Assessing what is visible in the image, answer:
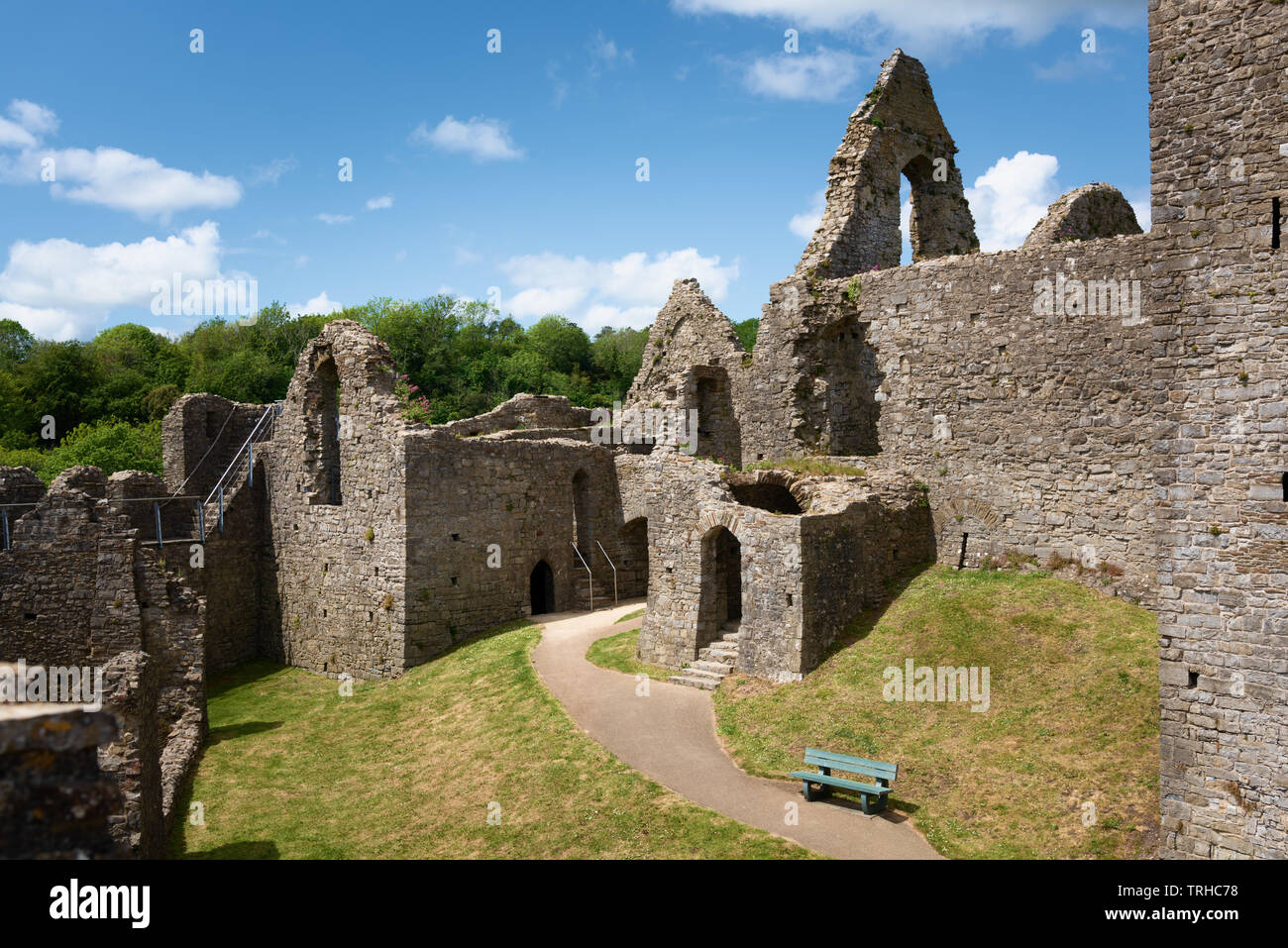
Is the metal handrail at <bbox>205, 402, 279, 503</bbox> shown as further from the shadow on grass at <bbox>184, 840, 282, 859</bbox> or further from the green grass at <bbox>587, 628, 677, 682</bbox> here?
the shadow on grass at <bbox>184, 840, 282, 859</bbox>

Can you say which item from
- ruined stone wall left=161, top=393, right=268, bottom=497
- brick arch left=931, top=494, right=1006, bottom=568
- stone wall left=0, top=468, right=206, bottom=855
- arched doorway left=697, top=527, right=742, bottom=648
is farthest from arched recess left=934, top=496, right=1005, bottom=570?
ruined stone wall left=161, top=393, right=268, bottom=497

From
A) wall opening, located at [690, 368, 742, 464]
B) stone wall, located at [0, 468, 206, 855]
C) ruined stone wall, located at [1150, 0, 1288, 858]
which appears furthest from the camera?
wall opening, located at [690, 368, 742, 464]

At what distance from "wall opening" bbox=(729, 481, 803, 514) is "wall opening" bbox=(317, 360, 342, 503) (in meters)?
11.7

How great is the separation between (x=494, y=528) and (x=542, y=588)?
3192mm

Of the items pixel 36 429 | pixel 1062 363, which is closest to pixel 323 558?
pixel 1062 363

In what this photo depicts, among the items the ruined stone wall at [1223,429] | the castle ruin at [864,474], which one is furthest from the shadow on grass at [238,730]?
the ruined stone wall at [1223,429]

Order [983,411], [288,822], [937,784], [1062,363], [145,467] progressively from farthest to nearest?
[145,467], [983,411], [1062,363], [288,822], [937,784]

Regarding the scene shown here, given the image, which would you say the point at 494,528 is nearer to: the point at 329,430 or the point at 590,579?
the point at 590,579

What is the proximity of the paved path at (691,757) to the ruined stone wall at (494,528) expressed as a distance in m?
2.78

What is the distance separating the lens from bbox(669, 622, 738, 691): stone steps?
58.6 feet
